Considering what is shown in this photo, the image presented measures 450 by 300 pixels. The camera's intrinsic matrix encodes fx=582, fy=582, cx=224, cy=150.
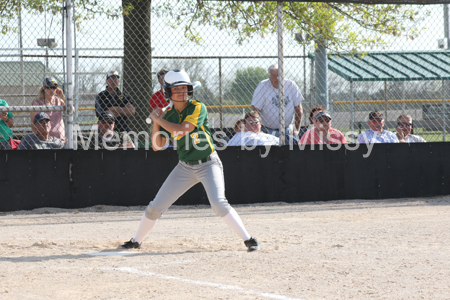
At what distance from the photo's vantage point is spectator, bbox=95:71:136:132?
9.49 m

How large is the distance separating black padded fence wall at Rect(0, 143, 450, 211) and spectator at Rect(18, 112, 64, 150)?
0.70ft

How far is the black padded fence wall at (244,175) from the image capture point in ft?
28.9

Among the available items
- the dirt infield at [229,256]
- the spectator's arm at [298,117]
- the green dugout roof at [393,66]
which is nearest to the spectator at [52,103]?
the dirt infield at [229,256]

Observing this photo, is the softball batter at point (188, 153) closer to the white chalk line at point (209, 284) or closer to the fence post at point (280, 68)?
the white chalk line at point (209, 284)

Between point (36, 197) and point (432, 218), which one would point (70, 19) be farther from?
point (432, 218)

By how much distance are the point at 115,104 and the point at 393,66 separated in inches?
360

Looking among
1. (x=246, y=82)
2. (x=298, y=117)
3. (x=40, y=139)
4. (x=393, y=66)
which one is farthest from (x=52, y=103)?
(x=393, y=66)

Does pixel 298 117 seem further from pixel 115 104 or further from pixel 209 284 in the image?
pixel 209 284

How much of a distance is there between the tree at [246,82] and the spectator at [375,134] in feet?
10.7

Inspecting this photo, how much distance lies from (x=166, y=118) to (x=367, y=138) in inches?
207

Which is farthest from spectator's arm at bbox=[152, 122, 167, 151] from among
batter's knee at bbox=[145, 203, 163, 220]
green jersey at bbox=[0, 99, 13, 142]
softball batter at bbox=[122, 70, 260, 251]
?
green jersey at bbox=[0, 99, 13, 142]

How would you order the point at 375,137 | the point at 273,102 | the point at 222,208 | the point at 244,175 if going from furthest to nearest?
the point at 375,137, the point at 273,102, the point at 244,175, the point at 222,208

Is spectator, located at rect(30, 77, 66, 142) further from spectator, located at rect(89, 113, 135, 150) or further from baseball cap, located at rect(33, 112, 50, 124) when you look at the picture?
spectator, located at rect(89, 113, 135, 150)

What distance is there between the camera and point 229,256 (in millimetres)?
5266
